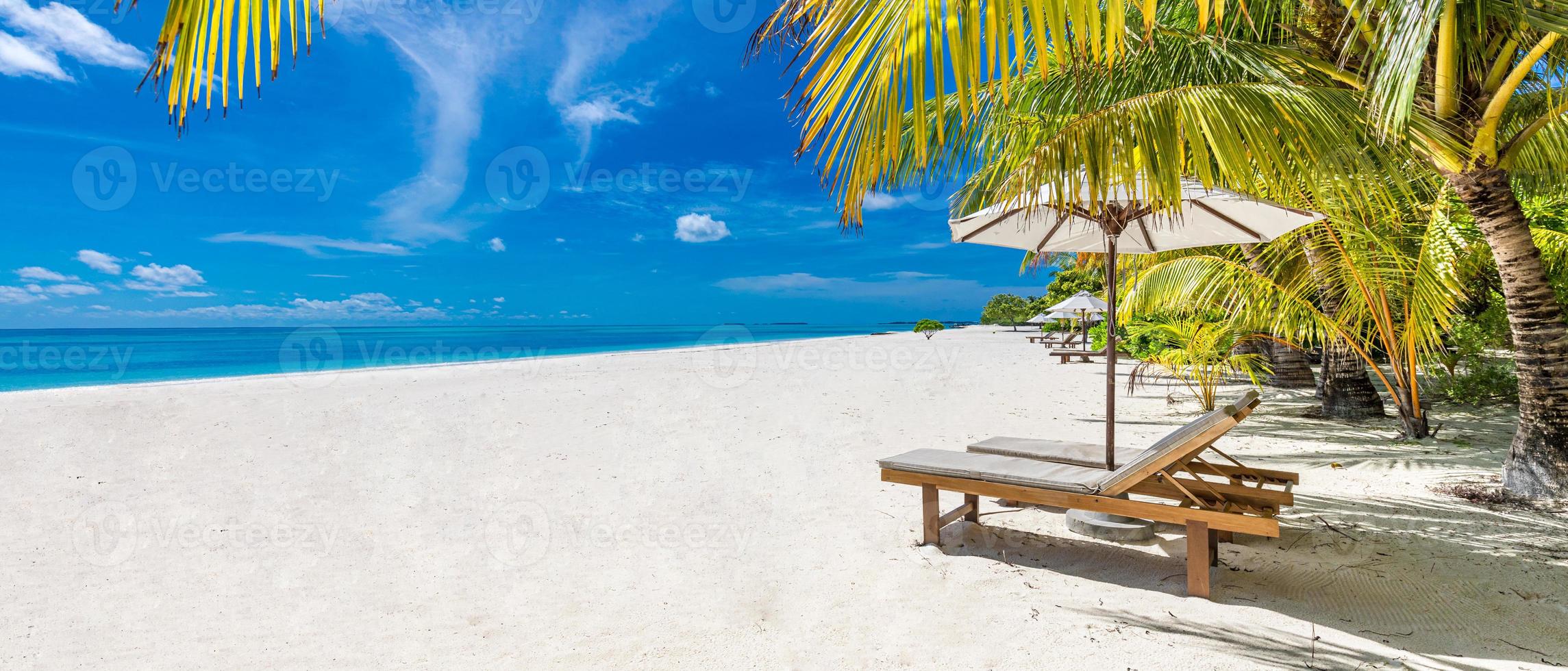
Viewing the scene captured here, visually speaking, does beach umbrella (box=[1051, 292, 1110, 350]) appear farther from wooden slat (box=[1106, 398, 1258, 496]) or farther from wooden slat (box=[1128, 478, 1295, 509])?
wooden slat (box=[1106, 398, 1258, 496])

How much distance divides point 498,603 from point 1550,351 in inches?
238

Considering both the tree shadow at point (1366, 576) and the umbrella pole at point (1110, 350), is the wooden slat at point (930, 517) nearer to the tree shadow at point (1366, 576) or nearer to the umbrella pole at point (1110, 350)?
the tree shadow at point (1366, 576)

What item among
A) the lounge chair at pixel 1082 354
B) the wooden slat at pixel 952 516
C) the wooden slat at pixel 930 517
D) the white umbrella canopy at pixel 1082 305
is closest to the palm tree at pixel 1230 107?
the wooden slat at pixel 930 517

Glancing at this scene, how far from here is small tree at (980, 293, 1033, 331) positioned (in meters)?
56.8

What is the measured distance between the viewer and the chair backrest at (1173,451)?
313cm

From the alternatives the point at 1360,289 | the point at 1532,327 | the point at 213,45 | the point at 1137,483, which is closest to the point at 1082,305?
the point at 1360,289

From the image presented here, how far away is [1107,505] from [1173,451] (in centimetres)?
36

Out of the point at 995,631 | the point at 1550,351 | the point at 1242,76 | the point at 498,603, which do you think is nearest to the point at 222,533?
the point at 498,603

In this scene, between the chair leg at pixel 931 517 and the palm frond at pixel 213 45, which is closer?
the palm frond at pixel 213 45

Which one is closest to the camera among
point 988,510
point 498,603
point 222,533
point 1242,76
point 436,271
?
point 498,603

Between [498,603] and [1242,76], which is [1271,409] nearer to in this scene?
[1242,76]

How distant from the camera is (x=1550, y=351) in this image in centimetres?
440

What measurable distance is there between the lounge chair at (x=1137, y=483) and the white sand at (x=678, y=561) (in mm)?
244

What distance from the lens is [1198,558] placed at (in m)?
3.12
